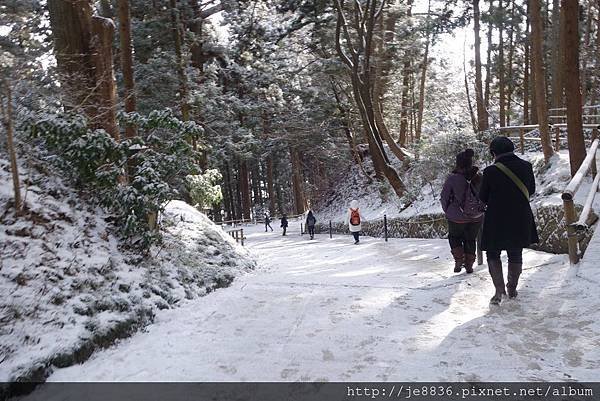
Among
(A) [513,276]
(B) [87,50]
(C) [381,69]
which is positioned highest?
(C) [381,69]

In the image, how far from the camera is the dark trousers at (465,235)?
6434mm

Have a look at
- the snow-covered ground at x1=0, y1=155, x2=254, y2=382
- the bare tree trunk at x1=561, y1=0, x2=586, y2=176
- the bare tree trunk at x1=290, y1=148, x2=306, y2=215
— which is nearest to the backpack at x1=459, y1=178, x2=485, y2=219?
the snow-covered ground at x1=0, y1=155, x2=254, y2=382

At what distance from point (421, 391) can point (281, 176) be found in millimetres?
48671

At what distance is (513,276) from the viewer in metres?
4.80

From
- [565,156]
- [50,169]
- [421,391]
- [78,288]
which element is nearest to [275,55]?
[565,156]

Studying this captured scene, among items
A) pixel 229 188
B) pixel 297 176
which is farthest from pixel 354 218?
pixel 229 188

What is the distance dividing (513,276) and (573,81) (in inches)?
249

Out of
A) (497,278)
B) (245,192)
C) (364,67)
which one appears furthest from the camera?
(245,192)

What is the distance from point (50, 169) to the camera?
6336mm

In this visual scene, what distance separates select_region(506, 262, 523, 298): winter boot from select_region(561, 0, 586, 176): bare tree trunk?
232 inches

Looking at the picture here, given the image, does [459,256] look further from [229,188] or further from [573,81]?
[229,188]

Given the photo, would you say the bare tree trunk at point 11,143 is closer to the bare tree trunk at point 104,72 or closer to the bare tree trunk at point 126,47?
the bare tree trunk at point 104,72

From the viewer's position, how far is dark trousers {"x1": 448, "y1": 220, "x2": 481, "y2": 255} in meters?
6.43

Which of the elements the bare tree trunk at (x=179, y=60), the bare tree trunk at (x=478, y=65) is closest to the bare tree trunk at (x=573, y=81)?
A: the bare tree trunk at (x=478, y=65)
